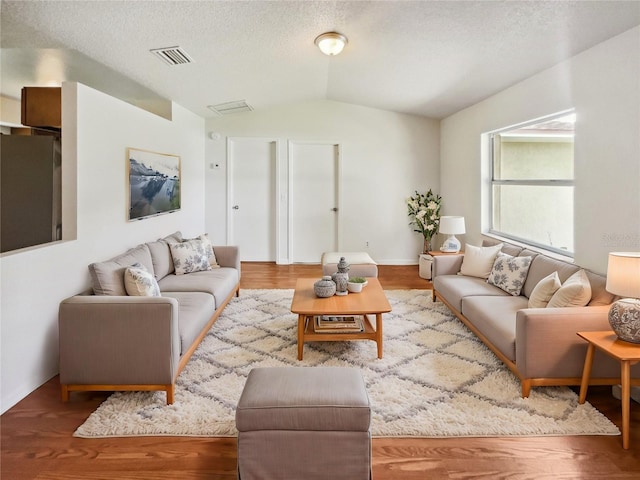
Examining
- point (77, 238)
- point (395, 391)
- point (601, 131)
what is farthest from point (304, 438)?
point (601, 131)

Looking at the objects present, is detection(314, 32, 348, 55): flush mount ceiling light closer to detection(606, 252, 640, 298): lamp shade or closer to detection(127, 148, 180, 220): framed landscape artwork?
detection(127, 148, 180, 220): framed landscape artwork

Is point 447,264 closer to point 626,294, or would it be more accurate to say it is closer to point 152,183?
point 626,294

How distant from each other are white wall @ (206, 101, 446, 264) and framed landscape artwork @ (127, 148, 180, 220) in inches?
67.9

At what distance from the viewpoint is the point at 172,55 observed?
3984mm

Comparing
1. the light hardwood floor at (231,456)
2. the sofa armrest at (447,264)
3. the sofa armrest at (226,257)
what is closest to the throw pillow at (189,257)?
the sofa armrest at (226,257)

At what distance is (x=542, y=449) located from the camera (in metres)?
2.16

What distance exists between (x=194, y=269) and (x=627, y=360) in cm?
363

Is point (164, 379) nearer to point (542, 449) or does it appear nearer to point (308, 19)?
point (542, 449)

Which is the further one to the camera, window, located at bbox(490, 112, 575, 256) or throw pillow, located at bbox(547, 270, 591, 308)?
window, located at bbox(490, 112, 575, 256)

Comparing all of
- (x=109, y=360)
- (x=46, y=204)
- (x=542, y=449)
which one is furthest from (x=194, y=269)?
(x=542, y=449)

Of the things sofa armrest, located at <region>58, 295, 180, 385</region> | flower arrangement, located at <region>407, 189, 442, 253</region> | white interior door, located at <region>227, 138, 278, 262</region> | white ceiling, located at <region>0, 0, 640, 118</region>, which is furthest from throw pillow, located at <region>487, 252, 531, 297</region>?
white interior door, located at <region>227, 138, 278, 262</region>

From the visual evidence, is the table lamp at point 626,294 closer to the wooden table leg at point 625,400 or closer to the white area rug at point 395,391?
the wooden table leg at point 625,400

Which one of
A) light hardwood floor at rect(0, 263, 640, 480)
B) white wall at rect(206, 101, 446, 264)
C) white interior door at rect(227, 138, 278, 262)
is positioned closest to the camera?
light hardwood floor at rect(0, 263, 640, 480)

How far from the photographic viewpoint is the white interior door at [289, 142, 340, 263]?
7.31m
